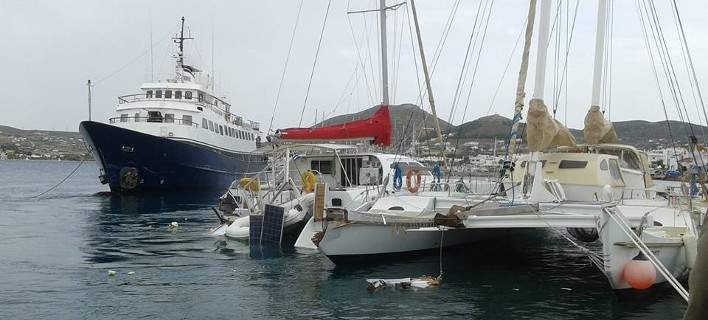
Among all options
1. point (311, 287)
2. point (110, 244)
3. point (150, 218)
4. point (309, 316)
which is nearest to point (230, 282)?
point (311, 287)

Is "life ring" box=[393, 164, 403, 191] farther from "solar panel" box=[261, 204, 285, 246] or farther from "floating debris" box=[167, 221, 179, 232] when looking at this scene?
"floating debris" box=[167, 221, 179, 232]

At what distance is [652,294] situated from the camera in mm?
11898

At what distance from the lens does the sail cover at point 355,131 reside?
82.2ft

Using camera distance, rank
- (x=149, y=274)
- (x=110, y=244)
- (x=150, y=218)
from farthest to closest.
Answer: (x=150, y=218)
(x=110, y=244)
(x=149, y=274)

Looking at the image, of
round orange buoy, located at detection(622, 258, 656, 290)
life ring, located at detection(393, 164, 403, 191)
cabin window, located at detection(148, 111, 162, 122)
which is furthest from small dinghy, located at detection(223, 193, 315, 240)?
cabin window, located at detection(148, 111, 162, 122)

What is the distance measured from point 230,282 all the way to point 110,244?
7.83m

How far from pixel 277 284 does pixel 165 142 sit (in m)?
31.9

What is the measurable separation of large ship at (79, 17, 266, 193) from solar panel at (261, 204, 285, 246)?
20395 mm

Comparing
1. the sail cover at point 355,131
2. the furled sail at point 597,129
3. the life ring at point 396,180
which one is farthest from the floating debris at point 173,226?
the furled sail at point 597,129

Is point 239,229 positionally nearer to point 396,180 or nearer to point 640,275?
point 396,180

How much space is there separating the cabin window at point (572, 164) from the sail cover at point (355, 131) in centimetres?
1023

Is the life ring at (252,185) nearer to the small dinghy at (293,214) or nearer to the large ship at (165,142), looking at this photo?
the small dinghy at (293,214)

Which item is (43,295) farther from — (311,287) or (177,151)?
(177,151)

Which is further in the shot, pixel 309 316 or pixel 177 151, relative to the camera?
pixel 177 151
